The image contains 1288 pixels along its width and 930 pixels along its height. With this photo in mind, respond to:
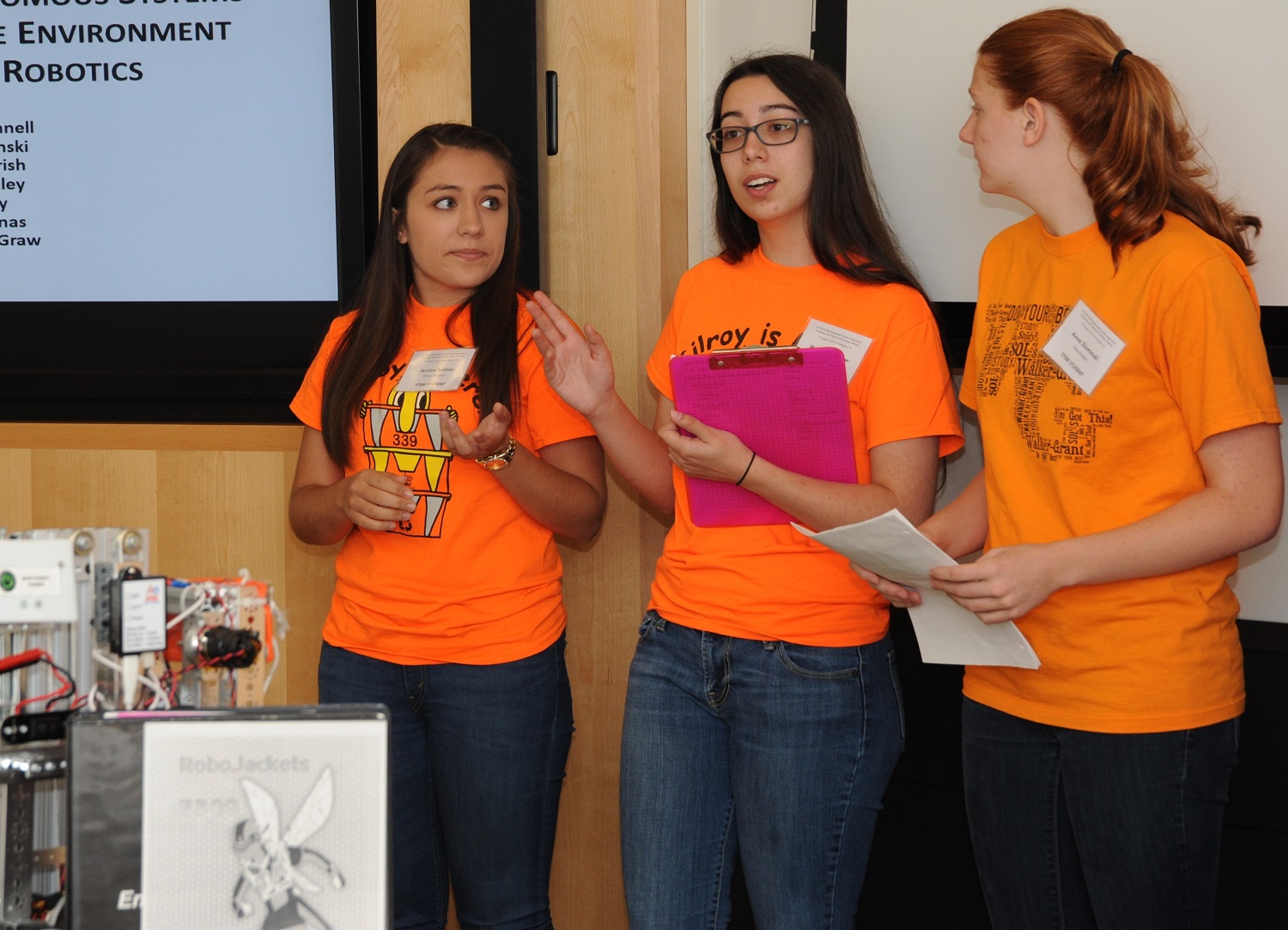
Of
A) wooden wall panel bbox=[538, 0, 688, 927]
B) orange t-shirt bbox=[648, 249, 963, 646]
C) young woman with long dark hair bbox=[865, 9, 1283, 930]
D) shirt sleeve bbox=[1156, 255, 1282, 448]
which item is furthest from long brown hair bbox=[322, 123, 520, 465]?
shirt sleeve bbox=[1156, 255, 1282, 448]

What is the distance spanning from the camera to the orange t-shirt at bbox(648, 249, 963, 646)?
1.72m

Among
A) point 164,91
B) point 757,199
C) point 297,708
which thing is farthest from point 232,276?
point 297,708

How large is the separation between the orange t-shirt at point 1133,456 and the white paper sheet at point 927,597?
8 cm

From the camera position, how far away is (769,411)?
1715mm

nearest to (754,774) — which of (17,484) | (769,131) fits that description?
(769,131)

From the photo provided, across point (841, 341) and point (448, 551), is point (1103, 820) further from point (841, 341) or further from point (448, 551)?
point (448, 551)

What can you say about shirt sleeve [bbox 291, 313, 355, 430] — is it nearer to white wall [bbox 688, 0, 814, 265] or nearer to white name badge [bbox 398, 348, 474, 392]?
white name badge [bbox 398, 348, 474, 392]

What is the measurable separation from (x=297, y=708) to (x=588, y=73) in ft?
5.62

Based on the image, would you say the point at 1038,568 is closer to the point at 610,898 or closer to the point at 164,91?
the point at 610,898

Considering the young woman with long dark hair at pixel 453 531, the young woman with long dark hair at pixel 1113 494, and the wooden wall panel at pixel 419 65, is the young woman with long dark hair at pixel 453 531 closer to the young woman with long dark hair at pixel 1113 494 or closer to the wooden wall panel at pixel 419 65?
the wooden wall panel at pixel 419 65

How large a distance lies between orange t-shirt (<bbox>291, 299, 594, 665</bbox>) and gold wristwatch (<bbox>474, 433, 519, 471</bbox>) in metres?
0.14

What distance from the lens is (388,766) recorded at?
999 millimetres

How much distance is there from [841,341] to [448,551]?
746 millimetres

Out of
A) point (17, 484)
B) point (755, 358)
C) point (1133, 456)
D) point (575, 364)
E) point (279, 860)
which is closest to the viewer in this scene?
point (279, 860)
